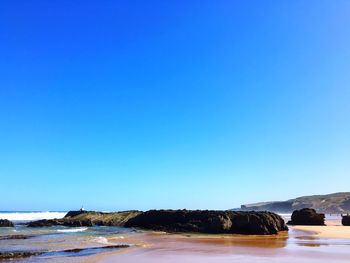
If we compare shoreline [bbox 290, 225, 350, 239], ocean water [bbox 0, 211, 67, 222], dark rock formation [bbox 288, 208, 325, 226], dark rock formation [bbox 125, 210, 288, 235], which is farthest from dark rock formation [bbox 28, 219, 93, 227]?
dark rock formation [bbox 288, 208, 325, 226]

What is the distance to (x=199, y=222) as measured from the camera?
46312 millimetres

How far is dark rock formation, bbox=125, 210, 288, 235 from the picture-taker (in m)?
42.4

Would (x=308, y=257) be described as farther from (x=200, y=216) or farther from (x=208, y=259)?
(x=200, y=216)

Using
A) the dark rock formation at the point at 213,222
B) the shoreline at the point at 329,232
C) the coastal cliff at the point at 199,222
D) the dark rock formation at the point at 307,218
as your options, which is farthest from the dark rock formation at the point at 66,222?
the dark rock formation at the point at 307,218

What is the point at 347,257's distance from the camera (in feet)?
73.6

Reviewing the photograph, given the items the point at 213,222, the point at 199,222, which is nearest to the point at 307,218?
the point at 199,222

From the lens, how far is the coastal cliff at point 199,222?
4244cm

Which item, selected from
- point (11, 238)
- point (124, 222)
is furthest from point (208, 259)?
point (124, 222)

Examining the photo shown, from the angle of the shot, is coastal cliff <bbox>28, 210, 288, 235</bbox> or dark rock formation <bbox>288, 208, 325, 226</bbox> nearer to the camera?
coastal cliff <bbox>28, 210, 288, 235</bbox>

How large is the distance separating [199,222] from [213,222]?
3.16 metres

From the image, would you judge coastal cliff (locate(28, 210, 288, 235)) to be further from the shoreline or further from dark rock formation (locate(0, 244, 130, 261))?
dark rock formation (locate(0, 244, 130, 261))

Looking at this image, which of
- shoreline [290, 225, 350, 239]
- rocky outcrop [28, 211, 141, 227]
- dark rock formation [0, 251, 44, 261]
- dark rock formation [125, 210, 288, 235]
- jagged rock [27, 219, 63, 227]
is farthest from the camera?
rocky outcrop [28, 211, 141, 227]

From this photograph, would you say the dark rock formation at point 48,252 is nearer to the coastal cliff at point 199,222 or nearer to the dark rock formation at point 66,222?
the coastal cliff at point 199,222

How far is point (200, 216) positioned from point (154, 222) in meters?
7.18
